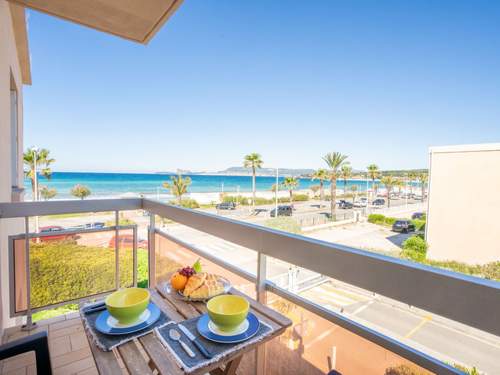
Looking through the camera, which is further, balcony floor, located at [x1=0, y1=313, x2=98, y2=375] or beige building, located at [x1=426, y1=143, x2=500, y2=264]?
beige building, located at [x1=426, y1=143, x2=500, y2=264]

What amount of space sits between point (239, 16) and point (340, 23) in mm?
8972

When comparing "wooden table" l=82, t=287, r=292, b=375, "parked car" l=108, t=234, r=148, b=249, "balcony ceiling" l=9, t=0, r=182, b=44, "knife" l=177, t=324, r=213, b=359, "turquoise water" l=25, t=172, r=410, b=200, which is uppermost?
"balcony ceiling" l=9, t=0, r=182, b=44

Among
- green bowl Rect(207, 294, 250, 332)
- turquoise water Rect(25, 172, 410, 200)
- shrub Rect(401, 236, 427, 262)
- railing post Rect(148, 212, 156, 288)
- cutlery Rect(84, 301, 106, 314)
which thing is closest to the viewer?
green bowl Rect(207, 294, 250, 332)

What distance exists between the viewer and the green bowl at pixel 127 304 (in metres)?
0.94

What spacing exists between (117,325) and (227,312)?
0.39 metres

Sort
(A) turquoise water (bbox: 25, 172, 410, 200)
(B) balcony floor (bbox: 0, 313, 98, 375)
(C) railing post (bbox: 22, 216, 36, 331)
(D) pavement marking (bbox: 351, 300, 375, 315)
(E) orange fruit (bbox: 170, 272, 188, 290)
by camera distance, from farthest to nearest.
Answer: (A) turquoise water (bbox: 25, 172, 410, 200) < (D) pavement marking (bbox: 351, 300, 375, 315) < (C) railing post (bbox: 22, 216, 36, 331) < (B) balcony floor (bbox: 0, 313, 98, 375) < (E) orange fruit (bbox: 170, 272, 188, 290)

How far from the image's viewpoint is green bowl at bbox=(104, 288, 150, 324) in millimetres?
939

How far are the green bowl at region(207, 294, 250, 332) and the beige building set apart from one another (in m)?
17.1

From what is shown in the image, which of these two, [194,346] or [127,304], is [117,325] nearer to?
[127,304]

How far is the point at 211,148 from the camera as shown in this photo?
1834 inches

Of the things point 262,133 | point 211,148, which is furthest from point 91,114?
point 262,133

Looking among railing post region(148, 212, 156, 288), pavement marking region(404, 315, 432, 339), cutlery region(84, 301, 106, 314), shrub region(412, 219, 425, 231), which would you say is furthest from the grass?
shrub region(412, 219, 425, 231)

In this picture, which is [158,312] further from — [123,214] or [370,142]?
[370,142]

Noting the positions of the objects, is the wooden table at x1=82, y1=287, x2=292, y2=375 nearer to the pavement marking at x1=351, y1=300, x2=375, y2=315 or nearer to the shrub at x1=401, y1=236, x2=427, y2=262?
the pavement marking at x1=351, y1=300, x2=375, y2=315
